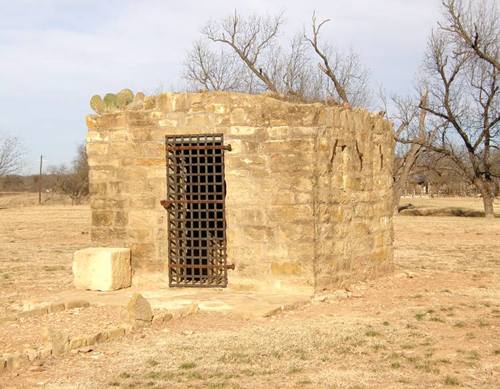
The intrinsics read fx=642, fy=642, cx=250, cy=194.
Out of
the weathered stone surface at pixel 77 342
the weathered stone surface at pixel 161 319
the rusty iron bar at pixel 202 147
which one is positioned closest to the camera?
the weathered stone surface at pixel 77 342

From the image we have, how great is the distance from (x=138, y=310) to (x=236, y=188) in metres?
2.46

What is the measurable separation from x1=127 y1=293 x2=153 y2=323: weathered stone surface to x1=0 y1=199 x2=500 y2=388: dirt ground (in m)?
0.19

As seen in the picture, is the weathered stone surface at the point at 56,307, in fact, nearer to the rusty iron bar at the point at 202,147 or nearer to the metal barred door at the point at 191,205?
the metal barred door at the point at 191,205

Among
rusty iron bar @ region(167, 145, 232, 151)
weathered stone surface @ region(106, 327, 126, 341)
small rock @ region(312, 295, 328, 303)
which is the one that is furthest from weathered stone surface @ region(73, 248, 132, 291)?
small rock @ region(312, 295, 328, 303)

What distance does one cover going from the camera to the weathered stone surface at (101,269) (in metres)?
8.59

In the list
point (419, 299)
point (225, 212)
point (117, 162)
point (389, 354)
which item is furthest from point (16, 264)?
point (389, 354)

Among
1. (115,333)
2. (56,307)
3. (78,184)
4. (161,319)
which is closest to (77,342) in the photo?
(115,333)

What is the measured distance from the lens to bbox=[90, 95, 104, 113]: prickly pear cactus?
9352 mm

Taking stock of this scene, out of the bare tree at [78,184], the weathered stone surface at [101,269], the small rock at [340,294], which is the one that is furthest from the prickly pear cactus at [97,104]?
the bare tree at [78,184]

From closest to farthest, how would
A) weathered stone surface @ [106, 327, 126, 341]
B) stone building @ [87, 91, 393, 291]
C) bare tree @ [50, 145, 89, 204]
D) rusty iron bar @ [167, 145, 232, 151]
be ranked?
weathered stone surface @ [106, 327, 126, 341]
stone building @ [87, 91, 393, 291]
rusty iron bar @ [167, 145, 232, 151]
bare tree @ [50, 145, 89, 204]

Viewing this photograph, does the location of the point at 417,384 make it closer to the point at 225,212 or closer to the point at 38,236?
the point at 225,212

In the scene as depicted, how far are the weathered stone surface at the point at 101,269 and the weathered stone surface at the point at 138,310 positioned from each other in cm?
215

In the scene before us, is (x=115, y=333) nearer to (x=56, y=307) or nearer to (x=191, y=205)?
(x=56, y=307)

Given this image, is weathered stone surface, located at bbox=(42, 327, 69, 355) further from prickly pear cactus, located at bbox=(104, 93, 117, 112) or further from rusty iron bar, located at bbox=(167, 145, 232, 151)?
prickly pear cactus, located at bbox=(104, 93, 117, 112)
